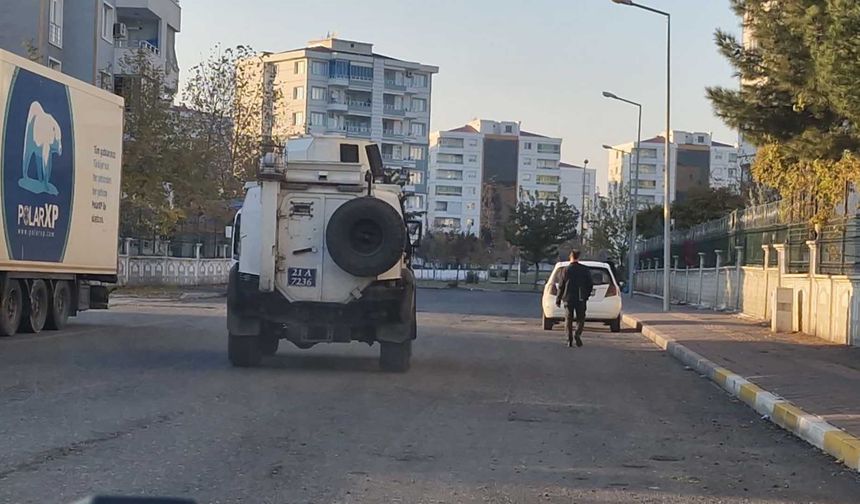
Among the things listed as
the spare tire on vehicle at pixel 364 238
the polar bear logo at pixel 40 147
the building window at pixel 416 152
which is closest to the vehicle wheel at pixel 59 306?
the polar bear logo at pixel 40 147

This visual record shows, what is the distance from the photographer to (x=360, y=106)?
10706 cm

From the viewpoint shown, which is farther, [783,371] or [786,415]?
[783,371]

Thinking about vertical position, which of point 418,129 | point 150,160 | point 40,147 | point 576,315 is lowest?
point 576,315

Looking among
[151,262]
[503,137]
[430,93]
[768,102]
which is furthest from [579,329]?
[503,137]

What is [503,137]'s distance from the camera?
15438 cm

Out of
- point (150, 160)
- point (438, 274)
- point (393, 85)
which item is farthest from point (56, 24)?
point (393, 85)

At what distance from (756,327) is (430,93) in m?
87.2

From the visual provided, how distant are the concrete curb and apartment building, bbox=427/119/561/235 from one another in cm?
12067

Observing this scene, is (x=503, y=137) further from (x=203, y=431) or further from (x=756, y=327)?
(x=203, y=431)

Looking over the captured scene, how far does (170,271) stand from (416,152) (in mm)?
63610

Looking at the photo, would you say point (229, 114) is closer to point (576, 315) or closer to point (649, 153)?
point (576, 315)

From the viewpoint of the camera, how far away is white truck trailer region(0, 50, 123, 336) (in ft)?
59.3

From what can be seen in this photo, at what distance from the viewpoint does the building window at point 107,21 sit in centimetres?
4902

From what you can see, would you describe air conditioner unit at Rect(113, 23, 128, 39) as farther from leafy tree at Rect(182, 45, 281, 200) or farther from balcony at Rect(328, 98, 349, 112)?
balcony at Rect(328, 98, 349, 112)
